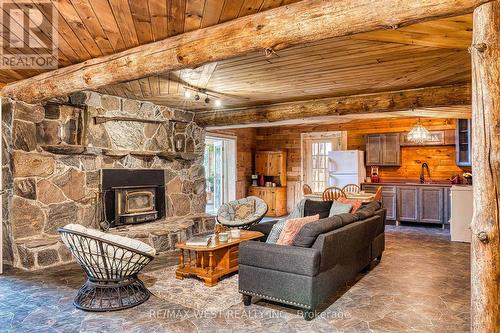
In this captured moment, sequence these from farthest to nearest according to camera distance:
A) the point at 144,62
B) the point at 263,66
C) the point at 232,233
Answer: the point at 232,233
the point at 263,66
the point at 144,62

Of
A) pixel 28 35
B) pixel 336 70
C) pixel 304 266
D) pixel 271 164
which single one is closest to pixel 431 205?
pixel 271 164

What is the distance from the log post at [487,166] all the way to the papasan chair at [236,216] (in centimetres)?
398

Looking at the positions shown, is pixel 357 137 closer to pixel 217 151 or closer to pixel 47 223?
pixel 217 151

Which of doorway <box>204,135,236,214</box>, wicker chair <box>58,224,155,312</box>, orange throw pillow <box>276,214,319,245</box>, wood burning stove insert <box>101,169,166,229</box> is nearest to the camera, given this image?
wicker chair <box>58,224,155,312</box>

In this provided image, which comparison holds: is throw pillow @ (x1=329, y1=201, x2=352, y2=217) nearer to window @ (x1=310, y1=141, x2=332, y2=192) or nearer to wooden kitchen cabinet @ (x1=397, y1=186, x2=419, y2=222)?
wooden kitchen cabinet @ (x1=397, y1=186, x2=419, y2=222)

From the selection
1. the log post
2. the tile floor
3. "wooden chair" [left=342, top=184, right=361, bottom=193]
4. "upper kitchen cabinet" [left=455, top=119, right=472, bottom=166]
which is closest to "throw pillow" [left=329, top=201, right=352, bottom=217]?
the tile floor

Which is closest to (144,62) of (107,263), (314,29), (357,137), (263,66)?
(263,66)

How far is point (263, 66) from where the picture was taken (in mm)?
3967

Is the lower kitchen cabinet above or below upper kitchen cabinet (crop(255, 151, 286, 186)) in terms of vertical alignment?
below

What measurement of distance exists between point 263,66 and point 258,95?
1.61 meters

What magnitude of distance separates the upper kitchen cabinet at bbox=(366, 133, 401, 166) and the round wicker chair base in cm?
655

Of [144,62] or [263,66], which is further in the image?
[263,66]

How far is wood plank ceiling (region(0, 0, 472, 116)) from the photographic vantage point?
266cm

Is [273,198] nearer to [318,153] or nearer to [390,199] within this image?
[318,153]
